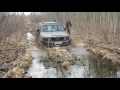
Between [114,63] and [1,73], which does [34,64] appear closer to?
[1,73]

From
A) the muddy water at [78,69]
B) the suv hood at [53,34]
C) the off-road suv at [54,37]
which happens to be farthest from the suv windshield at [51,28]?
the muddy water at [78,69]

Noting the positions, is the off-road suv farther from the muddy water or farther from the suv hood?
the muddy water

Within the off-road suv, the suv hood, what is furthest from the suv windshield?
the suv hood

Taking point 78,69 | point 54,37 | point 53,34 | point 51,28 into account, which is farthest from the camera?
point 51,28

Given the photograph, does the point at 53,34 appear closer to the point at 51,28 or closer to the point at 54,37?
the point at 54,37

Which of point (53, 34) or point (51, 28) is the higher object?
point (51, 28)

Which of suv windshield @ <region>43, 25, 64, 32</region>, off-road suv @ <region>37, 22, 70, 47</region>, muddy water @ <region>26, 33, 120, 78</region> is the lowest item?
muddy water @ <region>26, 33, 120, 78</region>

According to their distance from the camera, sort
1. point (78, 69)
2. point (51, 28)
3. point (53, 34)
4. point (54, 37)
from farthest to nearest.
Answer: point (51, 28), point (53, 34), point (54, 37), point (78, 69)

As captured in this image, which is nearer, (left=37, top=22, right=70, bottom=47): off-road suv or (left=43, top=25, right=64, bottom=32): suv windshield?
(left=37, top=22, right=70, bottom=47): off-road suv

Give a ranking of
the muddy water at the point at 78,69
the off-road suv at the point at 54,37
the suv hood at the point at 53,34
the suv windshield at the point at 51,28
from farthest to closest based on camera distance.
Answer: the suv windshield at the point at 51,28
the suv hood at the point at 53,34
the off-road suv at the point at 54,37
the muddy water at the point at 78,69

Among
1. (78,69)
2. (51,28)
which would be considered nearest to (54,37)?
(51,28)

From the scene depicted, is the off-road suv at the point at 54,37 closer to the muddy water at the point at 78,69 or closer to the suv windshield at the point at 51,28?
the suv windshield at the point at 51,28
